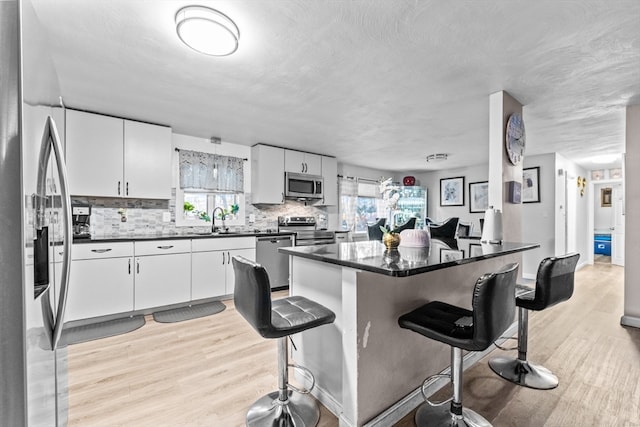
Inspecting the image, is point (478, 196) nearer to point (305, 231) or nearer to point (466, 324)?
point (305, 231)

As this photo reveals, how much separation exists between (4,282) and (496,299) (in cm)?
161

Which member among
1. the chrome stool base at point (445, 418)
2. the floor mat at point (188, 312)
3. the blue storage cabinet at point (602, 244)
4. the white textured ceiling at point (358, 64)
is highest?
the white textured ceiling at point (358, 64)

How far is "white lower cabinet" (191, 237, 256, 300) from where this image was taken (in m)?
3.60

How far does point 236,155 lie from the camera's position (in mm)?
4559

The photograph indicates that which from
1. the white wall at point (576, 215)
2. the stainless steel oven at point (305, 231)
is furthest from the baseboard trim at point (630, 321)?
the stainless steel oven at point (305, 231)

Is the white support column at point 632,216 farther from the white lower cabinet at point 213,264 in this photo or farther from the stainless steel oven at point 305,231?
the white lower cabinet at point 213,264

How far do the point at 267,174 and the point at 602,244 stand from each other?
9.52 m

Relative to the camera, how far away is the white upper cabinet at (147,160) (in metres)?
3.37

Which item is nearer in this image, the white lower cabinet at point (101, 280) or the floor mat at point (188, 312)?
the white lower cabinet at point (101, 280)

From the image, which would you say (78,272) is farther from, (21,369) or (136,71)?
(21,369)

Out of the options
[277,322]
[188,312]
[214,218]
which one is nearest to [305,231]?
[214,218]

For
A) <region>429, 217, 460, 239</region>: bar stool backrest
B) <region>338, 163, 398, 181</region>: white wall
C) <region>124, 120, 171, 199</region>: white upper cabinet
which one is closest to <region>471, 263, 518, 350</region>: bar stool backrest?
<region>429, 217, 460, 239</region>: bar stool backrest

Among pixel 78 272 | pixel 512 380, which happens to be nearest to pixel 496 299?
pixel 512 380

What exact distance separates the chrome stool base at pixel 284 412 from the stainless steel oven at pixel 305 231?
2.88 m
